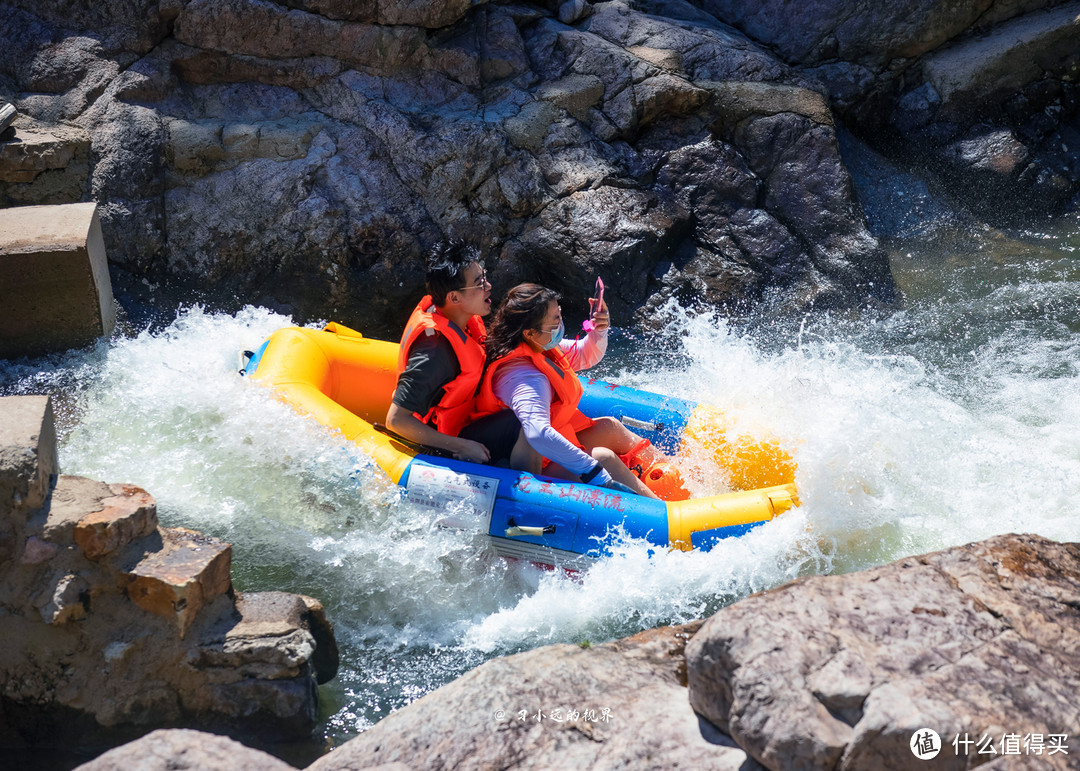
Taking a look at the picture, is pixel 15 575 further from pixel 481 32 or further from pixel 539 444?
pixel 481 32

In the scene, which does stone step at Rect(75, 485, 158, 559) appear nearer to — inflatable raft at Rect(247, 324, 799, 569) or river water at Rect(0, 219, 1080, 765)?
river water at Rect(0, 219, 1080, 765)

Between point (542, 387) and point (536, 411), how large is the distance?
111mm

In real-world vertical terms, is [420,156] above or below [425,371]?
above

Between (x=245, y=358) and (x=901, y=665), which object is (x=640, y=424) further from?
(x=901, y=665)

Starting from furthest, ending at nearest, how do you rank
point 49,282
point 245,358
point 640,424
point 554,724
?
point 49,282 < point 245,358 < point 640,424 < point 554,724

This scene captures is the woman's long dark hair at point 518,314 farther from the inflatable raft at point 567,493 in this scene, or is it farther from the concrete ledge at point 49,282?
the concrete ledge at point 49,282

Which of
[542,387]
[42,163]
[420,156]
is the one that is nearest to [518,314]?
[542,387]

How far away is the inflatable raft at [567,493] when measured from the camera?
354 cm

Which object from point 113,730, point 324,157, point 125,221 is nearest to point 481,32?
point 324,157

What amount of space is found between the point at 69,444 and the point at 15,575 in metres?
1.74

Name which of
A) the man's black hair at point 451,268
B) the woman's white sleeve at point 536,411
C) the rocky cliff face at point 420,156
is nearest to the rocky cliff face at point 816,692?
the woman's white sleeve at point 536,411

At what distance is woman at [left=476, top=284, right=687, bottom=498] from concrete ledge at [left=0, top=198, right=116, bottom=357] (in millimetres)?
2642

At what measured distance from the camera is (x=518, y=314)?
356cm

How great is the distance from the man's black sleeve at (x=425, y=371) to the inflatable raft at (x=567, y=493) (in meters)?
0.25
